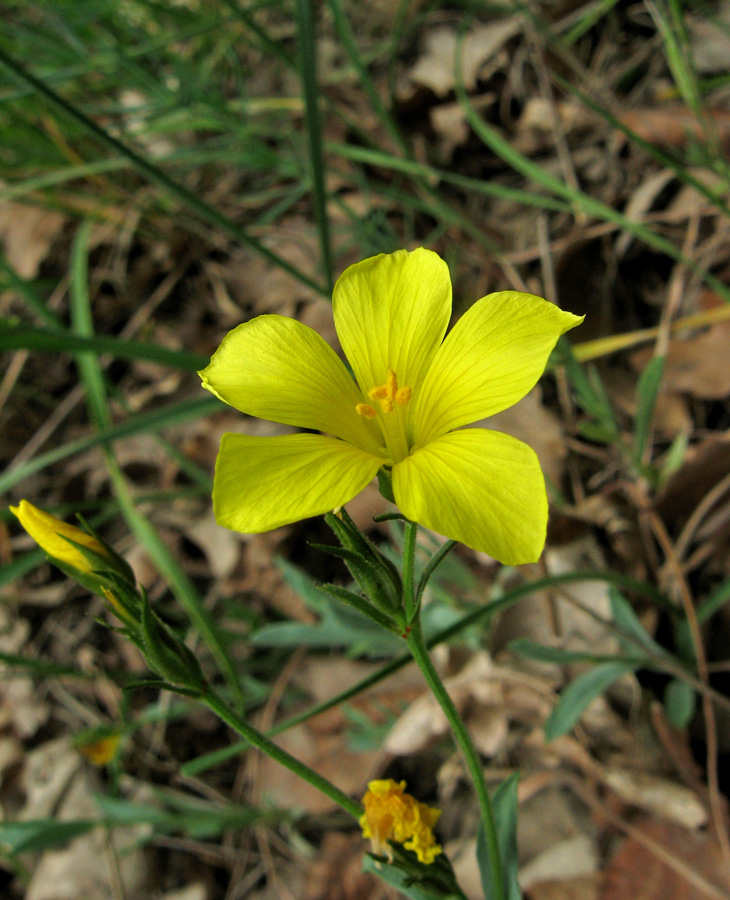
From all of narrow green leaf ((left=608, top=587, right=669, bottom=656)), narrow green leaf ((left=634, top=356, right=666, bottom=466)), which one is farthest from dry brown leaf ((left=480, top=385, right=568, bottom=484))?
narrow green leaf ((left=608, top=587, right=669, bottom=656))

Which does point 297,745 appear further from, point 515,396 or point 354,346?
point 515,396

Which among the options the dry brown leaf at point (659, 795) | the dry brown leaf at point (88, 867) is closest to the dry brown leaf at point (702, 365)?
the dry brown leaf at point (659, 795)

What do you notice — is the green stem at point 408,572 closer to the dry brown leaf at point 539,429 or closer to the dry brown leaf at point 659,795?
the dry brown leaf at point 659,795

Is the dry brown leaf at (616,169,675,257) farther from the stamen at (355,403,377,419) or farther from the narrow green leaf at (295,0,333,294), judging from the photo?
the stamen at (355,403,377,419)

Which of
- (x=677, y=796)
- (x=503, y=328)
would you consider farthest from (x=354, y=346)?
(x=677, y=796)

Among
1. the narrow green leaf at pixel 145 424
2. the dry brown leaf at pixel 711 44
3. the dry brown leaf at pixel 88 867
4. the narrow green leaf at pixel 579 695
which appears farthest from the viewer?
the dry brown leaf at pixel 711 44

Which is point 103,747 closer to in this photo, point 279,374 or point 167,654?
point 167,654
